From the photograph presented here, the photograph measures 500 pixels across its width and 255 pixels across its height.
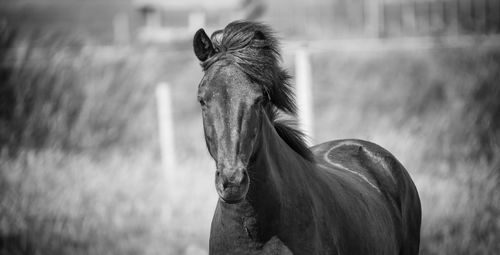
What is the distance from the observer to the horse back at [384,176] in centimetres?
426

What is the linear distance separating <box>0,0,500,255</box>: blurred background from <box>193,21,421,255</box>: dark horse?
3.39 meters

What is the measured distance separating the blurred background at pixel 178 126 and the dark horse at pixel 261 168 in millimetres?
3390

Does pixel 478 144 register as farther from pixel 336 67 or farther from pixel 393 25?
pixel 393 25

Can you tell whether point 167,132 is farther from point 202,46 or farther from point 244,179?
point 244,179

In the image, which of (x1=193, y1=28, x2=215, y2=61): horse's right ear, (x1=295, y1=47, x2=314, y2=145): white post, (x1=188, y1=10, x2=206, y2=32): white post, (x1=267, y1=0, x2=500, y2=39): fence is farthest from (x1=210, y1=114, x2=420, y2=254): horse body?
(x1=188, y1=10, x2=206, y2=32): white post

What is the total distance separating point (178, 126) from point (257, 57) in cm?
1019

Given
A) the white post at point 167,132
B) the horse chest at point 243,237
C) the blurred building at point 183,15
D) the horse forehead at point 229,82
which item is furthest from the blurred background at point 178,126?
the horse forehead at point 229,82

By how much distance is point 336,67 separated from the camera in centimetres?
1384

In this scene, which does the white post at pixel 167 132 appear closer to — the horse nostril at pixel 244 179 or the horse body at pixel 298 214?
the horse body at pixel 298 214

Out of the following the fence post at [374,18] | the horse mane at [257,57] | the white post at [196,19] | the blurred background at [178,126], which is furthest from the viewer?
the white post at [196,19]

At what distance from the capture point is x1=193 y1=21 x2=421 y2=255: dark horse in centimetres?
249

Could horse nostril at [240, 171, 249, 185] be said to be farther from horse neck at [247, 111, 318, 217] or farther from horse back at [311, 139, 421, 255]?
horse back at [311, 139, 421, 255]

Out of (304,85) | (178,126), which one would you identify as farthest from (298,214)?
(178,126)

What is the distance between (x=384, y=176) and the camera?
14.6 feet
